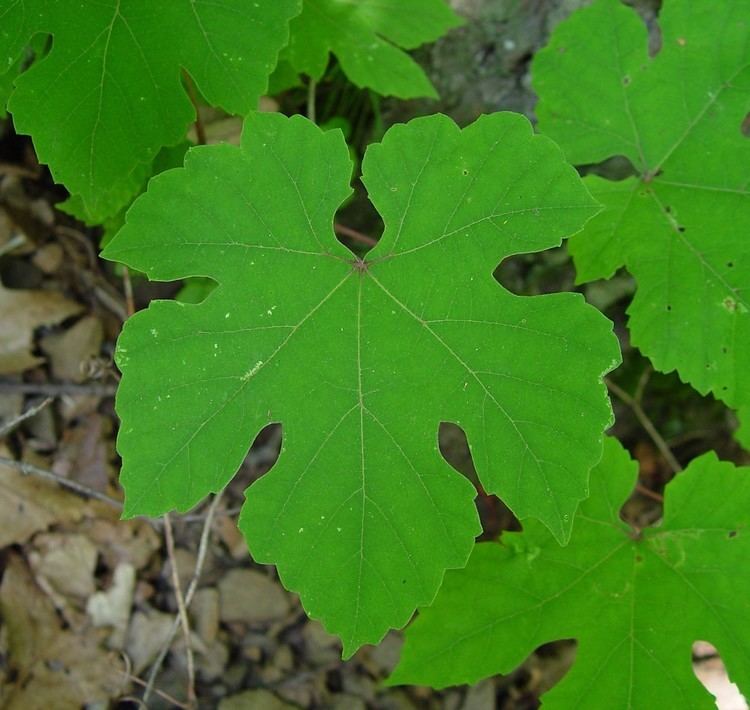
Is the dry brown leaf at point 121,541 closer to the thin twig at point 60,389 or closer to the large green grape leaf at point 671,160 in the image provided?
the thin twig at point 60,389

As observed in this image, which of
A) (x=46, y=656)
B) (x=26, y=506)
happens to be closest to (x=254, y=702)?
(x=46, y=656)

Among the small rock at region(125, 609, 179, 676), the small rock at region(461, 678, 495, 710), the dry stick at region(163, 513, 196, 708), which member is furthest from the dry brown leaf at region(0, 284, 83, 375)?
the small rock at region(461, 678, 495, 710)

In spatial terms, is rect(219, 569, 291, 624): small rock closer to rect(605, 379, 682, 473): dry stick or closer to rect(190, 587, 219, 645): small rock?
rect(190, 587, 219, 645): small rock

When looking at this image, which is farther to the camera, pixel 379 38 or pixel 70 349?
pixel 70 349

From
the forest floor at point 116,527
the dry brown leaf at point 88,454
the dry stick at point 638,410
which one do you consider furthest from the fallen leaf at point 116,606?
the dry stick at point 638,410

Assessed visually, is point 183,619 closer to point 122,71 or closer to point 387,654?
point 387,654

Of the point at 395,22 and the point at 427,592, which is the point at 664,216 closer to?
the point at 395,22
